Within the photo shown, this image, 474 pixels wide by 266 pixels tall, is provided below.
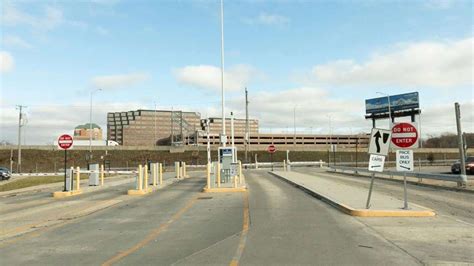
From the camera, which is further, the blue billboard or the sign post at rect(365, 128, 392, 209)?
the blue billboard

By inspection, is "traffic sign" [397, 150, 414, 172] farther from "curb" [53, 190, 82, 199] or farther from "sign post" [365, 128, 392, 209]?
"curb" [53, 190, 82, 199]

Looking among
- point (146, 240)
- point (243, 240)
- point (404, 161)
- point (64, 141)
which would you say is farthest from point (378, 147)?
point (64, 141)

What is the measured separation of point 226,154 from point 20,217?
14848 mm

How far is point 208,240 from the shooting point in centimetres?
912

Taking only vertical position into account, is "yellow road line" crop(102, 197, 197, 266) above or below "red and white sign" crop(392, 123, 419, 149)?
below

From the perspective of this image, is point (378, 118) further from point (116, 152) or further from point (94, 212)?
point (94, 212)

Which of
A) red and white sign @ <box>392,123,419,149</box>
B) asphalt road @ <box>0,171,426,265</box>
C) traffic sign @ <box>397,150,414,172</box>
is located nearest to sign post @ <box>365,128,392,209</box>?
red and white sign @ <box>392,123,419,149</box>

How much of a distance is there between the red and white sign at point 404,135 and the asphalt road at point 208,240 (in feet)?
9.12

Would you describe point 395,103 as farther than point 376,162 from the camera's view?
Yes

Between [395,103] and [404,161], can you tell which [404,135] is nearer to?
[404,161]

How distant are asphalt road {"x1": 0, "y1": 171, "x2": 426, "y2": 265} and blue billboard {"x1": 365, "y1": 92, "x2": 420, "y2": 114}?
8029 cm

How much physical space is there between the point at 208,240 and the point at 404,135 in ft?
24.0

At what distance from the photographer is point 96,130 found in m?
164

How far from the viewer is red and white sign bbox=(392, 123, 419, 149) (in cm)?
1319
